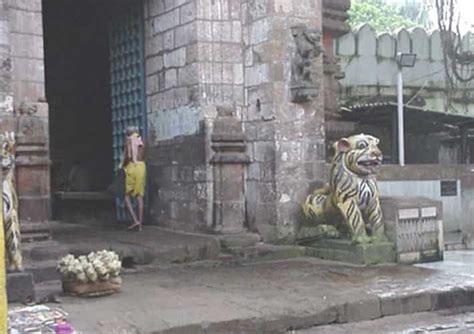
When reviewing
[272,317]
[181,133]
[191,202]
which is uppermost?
[181,133]

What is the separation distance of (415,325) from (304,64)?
3.88m

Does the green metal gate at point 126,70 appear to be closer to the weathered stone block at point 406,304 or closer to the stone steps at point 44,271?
the stone steps at point 44,271

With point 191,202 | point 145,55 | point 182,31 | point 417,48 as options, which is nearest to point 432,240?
point 191,202

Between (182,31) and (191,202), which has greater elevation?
(182,31)

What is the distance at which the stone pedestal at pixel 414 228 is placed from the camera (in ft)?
25.8

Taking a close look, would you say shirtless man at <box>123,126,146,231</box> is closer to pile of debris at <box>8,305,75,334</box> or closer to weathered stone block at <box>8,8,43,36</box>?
weathered stone block at <box>8,8,43,36</box>

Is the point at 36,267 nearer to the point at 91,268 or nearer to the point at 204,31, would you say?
the point at 91,268

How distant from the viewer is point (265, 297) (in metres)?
5.96

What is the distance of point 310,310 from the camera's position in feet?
18.2

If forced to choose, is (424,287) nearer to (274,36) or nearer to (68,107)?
(274,36)

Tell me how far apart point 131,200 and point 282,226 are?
2478 millimetres

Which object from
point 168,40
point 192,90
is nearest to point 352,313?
point 192,90

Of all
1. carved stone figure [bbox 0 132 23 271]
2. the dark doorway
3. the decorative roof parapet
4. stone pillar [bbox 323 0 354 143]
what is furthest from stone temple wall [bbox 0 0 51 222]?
the dark doorway

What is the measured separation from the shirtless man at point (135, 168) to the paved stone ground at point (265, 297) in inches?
84.1
